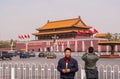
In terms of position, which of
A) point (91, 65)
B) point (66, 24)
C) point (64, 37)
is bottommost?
point (91, 65)

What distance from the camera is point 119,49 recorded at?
6338cm

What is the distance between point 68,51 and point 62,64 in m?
0.37

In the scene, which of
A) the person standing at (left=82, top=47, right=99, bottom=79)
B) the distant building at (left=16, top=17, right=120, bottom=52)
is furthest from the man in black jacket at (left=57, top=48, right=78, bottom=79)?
the distant building at (left=16, top=17, right=120, bottom=52)

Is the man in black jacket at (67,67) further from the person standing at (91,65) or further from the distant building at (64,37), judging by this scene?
the distant building at (64,37)

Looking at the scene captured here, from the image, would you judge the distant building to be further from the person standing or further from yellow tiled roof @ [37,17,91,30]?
the person standing

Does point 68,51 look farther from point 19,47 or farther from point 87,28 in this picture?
point 19,47

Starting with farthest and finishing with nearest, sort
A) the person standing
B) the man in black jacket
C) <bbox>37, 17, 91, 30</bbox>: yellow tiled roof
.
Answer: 1. <bbox>37, 17, 91, 30</bbox>: yellow tiled roof
2. the person standing
3. the man in black jacket

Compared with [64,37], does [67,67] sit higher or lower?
lower

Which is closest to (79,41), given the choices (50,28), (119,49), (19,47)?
(119,49)

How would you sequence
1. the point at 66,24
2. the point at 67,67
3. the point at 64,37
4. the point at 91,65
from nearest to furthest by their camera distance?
the point at 67,67 < the point at 91,65 < the point at 64,37 < the point at 66,24

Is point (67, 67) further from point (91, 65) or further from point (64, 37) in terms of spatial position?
point (64, 37)

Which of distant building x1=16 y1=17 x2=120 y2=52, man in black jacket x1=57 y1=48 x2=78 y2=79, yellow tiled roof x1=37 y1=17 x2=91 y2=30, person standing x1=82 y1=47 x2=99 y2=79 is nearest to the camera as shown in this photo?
man in black jacket x1=57 y1=48 x2=78 y2=79

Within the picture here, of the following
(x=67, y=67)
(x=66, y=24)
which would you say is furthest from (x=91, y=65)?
(x=66, y=24)

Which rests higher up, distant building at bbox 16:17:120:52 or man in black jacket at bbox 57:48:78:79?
distant building at bbox 16:17:120:52
